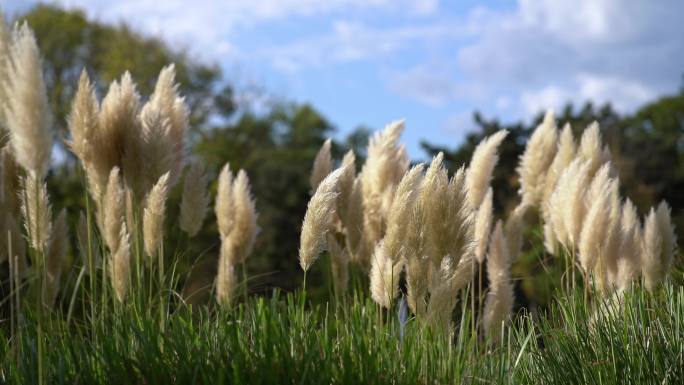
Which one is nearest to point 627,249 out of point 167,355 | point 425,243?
point 425,243

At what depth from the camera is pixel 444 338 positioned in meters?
3.92

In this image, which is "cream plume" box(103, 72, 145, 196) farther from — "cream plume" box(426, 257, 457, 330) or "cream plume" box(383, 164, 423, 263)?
"cream plume" box(426, 257, 457, 330)

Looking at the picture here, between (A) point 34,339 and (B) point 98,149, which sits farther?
(B) point 98,149

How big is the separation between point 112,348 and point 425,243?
4.95 feet

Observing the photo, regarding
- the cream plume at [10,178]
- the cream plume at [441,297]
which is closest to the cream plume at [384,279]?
the cream plume at [441,297]

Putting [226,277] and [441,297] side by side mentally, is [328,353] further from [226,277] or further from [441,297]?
[226,277]

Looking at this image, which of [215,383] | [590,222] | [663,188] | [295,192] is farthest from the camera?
[295,192]

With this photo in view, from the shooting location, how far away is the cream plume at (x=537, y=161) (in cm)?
647

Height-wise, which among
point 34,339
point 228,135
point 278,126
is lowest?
point 34,339

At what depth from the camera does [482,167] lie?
19.2 feet

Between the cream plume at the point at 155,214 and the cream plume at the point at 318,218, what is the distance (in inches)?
41.2

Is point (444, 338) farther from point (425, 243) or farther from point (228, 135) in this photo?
point (228, 135)

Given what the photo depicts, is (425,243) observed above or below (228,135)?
below

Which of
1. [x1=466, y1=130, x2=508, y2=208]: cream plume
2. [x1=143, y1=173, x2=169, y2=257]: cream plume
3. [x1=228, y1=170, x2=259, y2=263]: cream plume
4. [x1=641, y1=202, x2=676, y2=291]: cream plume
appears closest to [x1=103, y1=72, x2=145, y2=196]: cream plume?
[x1=143, y1=173, x2=169, y2=257]: cream plume
